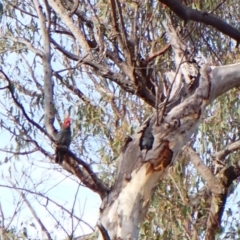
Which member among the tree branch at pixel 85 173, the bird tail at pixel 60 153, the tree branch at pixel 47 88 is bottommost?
the tree branch at pixel 85 173

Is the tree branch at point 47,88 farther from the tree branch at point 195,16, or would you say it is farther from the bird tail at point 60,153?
the tree branch at point 195,16

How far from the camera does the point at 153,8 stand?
17.4ft

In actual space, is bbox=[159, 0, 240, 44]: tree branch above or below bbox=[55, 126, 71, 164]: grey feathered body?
above

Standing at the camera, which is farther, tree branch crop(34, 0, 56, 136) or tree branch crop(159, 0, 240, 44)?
tree branch crop(159, 0, 240, 44)

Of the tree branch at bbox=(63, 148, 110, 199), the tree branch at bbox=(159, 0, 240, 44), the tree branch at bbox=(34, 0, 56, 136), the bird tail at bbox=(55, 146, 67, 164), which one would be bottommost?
the tree branch at bbox=(63, 148, 110, 199)

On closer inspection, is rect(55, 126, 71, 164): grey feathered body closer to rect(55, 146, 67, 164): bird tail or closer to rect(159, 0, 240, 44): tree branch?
rect(55, 146, 67, 164): bird tail

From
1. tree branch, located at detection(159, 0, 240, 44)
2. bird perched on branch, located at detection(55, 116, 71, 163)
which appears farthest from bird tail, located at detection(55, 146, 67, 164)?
tree branch, located at detection(159, 0, 240, 44)

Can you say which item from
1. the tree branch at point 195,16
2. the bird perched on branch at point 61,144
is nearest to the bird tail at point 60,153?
the bird perched on branch at point 61,144

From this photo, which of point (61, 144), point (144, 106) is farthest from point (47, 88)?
point (144, 106)

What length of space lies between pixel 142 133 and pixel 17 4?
127 inches

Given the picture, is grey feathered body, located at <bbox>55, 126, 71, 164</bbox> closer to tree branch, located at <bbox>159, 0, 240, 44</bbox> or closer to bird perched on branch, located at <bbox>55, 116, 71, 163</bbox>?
bird perched on branch, located at <bbox>55, 116, 71, 163</bbox>

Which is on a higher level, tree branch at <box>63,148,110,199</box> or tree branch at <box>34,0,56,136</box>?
tree branch at <box>34,0,56,136</box>

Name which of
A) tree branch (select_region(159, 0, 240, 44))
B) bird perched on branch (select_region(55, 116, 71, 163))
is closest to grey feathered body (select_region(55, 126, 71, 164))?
bird perched on branch (select_region(55, 116, 71, 163))

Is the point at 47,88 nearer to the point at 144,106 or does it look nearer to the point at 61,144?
the point at 61,144
